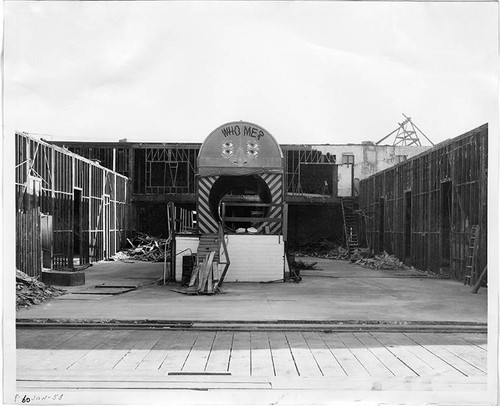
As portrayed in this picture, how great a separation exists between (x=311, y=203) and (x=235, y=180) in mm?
15451

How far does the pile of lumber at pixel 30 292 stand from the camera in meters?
10.0

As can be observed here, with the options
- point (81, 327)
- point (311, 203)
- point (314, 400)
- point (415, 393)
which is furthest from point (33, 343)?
point (311, 203)

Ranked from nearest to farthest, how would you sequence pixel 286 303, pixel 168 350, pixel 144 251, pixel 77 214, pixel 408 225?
pixel 168 350
pixel 286 303
pixel 77 214
pixel 408 225
pixel 144 251

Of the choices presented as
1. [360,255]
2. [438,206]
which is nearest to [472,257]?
[438,206]

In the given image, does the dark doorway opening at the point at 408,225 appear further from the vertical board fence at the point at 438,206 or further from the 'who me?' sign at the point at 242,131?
the 'who me?' sign at the point at 242,131

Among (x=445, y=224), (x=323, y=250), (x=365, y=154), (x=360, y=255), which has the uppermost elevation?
(x=365, y=154)

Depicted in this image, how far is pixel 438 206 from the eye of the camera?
59.8ft

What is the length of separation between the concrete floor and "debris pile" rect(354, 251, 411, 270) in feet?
17.8

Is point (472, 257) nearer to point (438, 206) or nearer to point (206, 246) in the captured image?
point (438, 206)

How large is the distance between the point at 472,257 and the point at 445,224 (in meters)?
3.70

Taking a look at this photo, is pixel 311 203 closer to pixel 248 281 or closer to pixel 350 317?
pixel 248 281

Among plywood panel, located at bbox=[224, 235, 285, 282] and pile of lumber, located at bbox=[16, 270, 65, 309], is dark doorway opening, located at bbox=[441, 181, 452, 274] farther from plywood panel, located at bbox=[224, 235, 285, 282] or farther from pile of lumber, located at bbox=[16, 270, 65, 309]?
pile of lumber, located at bbox=[16, 270, 65, 309]

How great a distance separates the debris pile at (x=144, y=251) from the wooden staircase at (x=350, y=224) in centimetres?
842

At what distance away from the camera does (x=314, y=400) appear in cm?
434
